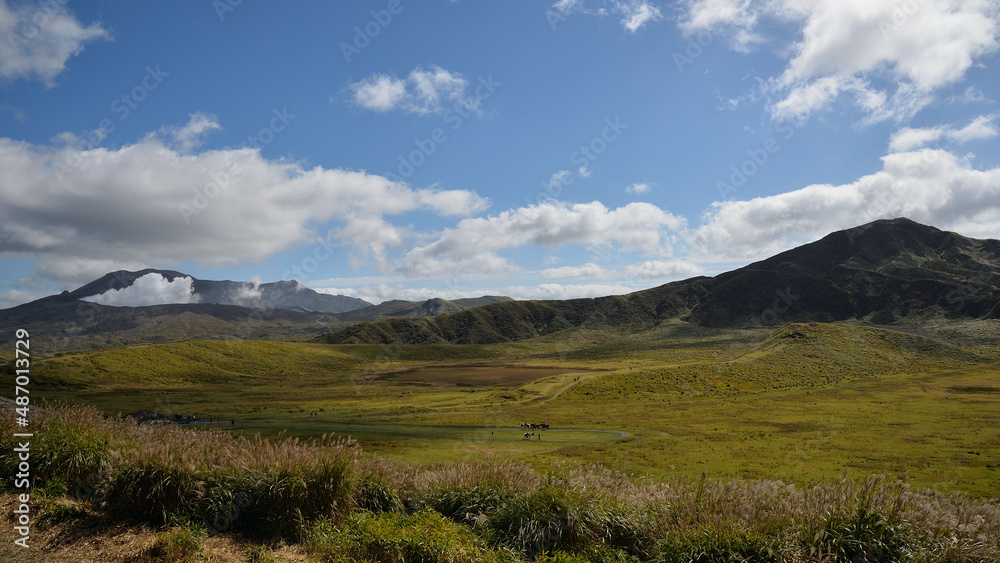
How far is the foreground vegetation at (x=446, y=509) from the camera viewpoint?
7.79m

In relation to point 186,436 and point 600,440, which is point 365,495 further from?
point 600,440

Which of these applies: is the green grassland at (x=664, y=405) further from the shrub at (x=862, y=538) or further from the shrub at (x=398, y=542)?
the shrub at (x=862, y=538)

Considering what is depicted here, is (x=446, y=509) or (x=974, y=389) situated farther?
(x=974, y=389)

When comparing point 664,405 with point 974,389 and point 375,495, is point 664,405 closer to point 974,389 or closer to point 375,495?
point 974,389

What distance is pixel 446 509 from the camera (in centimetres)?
1027

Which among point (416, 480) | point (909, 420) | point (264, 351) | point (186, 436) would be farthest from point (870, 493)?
Answer: point (264, 351)

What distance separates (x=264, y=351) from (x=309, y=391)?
79.9 metres

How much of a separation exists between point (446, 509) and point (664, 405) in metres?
65.7

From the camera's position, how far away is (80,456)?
9.96 meters

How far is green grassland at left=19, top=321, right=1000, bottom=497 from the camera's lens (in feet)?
120

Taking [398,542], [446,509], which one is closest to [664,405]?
[446,509]

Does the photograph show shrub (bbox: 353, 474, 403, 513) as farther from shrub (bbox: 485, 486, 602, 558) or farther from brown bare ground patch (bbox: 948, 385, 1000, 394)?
brown bare ground patch (bbox: 948, 385, 1000, 394)

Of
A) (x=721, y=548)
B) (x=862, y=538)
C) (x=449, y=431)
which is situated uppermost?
(x=721, y=548)

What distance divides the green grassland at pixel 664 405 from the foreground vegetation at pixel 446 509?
7.95 meters
